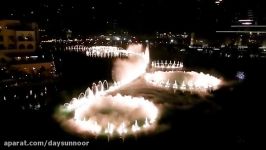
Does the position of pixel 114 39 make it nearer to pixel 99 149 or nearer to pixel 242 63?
pixel 242 63

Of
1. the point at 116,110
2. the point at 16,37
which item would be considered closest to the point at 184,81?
the point at 116,110

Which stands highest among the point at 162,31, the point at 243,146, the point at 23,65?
the point at 162,31

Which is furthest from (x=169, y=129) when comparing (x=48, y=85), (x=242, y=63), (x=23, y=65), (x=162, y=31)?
(x=162, y=31)

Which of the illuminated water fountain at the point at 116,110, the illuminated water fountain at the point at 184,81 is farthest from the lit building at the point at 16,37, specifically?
the illuminated water fountain at the point at 184,81

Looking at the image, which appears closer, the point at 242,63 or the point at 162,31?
the point at 242,63

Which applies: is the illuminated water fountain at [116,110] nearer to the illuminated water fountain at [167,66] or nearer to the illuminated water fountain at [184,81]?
the illuminated water fountain at [184,81]

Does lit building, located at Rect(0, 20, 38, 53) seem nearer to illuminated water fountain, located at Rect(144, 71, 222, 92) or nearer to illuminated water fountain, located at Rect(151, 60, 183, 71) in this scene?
illuminated water fountain, located at Rect(151, 60, 183, 71)

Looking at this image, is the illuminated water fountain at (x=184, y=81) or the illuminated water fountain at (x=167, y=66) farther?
the illuminated water fountain at (x=167, y=66)

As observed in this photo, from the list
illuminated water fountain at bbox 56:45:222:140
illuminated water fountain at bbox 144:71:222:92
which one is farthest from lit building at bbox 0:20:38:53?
illuminated water fountain at bbox 144:71:222:92

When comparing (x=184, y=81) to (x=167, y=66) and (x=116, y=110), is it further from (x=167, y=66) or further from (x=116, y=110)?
(x=167, y=66)
